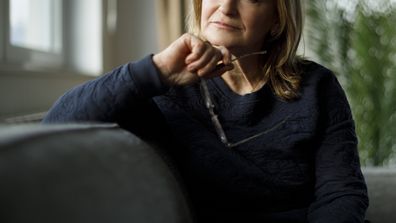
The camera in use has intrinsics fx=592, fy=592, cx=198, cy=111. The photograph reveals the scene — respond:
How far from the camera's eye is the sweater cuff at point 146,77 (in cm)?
93

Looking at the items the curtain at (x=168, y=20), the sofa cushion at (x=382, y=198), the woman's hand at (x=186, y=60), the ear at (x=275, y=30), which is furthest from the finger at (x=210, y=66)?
the curtain at (x=168, y=20)

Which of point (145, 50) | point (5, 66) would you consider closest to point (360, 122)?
→ point (145, 50)

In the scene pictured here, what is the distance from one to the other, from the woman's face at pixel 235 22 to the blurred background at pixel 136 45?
391mm

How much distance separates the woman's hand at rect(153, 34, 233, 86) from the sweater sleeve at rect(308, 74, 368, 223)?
333mm

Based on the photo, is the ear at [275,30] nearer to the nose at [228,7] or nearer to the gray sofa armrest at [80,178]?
the nose at [228,7]

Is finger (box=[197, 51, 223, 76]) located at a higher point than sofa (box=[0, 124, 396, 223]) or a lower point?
higher

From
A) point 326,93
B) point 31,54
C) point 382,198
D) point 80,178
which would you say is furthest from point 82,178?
point 31,54

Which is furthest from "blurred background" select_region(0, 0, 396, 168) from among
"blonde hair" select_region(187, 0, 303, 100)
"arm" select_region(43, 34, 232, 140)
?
"arm" select_region(43, 34, 232, 140)

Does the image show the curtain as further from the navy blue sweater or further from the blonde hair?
the navy blue sweater

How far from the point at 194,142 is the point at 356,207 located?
34 centimetres

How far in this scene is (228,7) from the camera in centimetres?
123

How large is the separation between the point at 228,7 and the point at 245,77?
18cm

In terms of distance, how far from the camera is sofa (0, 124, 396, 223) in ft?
1.50

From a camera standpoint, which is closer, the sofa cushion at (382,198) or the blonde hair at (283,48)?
the blonde hair at (283,48)
